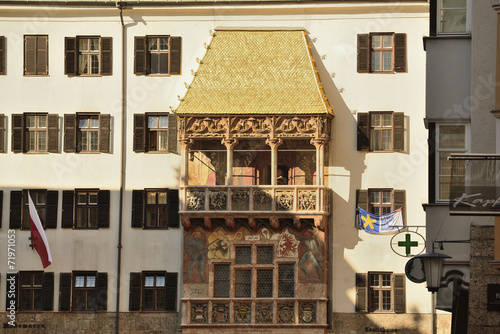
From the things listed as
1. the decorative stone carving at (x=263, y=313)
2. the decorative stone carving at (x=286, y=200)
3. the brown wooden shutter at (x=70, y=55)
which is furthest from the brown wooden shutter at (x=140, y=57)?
the decorative stone carving at (x=263, y=313)

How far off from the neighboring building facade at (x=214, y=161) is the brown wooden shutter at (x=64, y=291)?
71mm

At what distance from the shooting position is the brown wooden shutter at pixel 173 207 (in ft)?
145

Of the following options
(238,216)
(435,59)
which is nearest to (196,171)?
(238,216)

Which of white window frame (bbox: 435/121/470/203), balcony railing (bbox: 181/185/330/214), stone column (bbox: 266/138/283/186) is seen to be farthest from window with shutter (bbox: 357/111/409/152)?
white window frame (bbox: 435/121/470/203)

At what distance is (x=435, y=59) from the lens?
27359 millimetres

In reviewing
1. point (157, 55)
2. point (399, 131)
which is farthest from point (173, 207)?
point (399, 131)

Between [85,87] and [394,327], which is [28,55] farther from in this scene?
[394,327]

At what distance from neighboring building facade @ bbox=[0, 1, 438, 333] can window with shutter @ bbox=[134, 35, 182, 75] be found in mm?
60

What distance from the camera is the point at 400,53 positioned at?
43.7 meters

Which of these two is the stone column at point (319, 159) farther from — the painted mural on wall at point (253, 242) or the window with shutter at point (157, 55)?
the window with shutter at point (157, 55)

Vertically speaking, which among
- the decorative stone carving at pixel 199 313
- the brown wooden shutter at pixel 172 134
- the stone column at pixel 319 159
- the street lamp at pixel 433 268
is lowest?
the decorative stone carving at pixel 199 313

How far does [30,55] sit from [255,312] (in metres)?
12.3

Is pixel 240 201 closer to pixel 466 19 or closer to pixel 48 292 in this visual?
pixel 48 292

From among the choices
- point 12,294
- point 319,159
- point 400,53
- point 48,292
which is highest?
point 400,53
